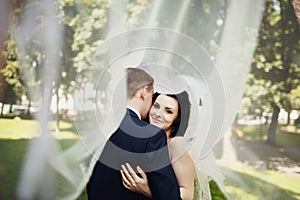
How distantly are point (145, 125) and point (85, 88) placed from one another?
0.47 meters

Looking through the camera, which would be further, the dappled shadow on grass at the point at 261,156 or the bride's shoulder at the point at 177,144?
the dappled shadow on grass at the point at 261,156

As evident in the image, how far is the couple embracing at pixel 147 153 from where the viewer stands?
169 centimetres

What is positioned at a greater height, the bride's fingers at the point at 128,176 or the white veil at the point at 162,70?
the white veil at the point at 162,70

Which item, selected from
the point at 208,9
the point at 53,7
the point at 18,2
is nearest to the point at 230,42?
the point at 208,9

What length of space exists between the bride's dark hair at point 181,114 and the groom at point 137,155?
8 centimetres

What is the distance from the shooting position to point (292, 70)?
202 centimetres

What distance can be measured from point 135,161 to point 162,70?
502mm

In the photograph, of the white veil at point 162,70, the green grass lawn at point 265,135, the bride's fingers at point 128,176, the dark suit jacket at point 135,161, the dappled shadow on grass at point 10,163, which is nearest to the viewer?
the dark suit jacket at point 135,161

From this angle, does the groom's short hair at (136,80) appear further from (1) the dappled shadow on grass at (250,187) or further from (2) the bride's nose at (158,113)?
(1) the dappled shadow on grass at (250,187)

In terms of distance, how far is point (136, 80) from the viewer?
6.07 feet

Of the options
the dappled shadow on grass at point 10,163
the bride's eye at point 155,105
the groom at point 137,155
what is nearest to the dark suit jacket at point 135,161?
the groom at point 137,155

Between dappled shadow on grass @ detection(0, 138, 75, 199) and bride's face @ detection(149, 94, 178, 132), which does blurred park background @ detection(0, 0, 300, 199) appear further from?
Result: bride's face @ detection(149, 94, 178, 132)

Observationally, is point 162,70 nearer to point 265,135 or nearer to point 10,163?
point 265,135

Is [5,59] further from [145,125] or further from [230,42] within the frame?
[230,42]
